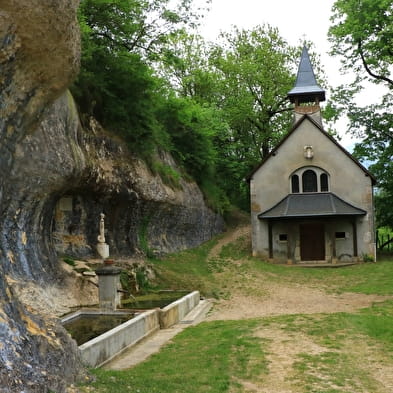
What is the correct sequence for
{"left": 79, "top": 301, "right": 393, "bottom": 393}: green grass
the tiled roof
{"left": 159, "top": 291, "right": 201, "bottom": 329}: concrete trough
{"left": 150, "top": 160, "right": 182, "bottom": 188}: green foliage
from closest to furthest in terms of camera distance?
{"left": 79, "top": 301, "right": 393, "bottom": 393}: green grass → {"left": 159, "top": 291, "right": 201, "bottom": 329}: concrete trough → {"left": 150, "top": 160, "right": 182, "bottom": 188}: green foliage → the tiled roof

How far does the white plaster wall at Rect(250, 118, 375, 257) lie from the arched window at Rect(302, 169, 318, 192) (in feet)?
2.03

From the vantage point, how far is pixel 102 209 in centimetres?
1884

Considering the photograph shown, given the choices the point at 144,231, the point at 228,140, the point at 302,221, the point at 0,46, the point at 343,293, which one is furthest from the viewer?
the point at 228,140

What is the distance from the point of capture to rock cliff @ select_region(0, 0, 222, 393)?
545cm

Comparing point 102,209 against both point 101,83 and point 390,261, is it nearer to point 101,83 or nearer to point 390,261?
point 101,83

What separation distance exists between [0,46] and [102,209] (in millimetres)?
13723

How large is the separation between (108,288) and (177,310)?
7.65 feet

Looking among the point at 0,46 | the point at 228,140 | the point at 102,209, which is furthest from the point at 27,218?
the point at 228,140

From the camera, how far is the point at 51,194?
1357cm

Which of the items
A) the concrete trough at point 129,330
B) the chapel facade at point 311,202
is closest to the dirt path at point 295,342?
the concrete trough at point 129,330

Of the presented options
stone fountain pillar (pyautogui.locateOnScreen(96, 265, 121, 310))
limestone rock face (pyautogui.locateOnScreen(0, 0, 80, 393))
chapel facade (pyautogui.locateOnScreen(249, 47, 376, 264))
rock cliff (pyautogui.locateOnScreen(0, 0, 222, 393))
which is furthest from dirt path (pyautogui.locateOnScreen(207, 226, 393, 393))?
chapel facade (pyautogui.locateOnScreen(249, 47, 376, 264))

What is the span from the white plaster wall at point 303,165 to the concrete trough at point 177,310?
14.7 metres

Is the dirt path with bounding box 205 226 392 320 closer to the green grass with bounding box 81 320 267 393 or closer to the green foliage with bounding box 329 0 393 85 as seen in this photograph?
the green grass with bounding box 81 320 267 393

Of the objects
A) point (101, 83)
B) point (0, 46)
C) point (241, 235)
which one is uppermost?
point (101, 83)
